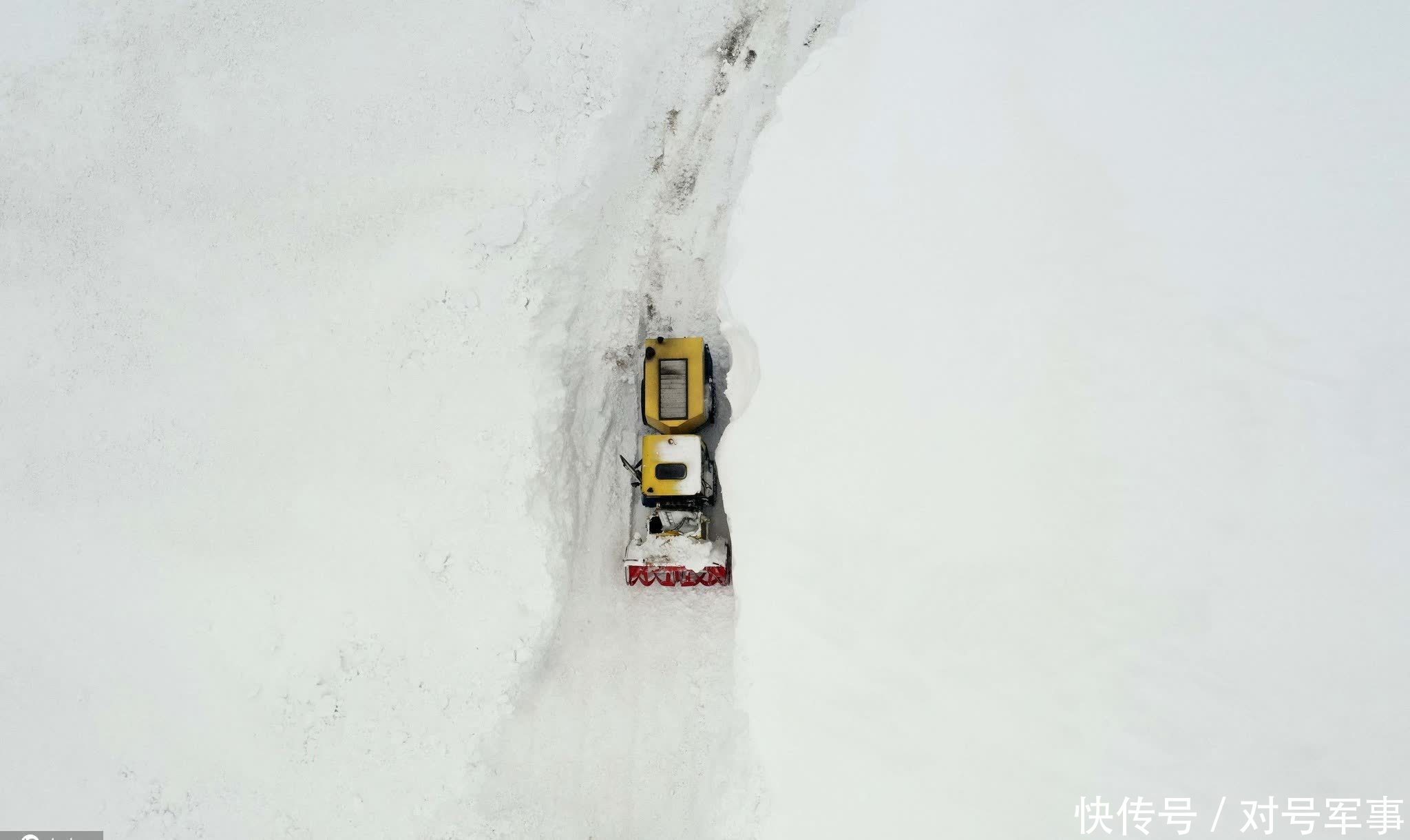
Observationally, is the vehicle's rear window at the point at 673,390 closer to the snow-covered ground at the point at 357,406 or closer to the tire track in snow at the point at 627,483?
the tire track in snow at the point at 627,483

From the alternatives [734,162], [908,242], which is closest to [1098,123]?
[908,242]

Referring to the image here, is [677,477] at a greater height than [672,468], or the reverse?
[672,468]

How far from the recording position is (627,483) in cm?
1428

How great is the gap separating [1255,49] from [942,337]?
6199 mm

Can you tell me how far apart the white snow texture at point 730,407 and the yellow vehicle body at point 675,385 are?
0.84 metres

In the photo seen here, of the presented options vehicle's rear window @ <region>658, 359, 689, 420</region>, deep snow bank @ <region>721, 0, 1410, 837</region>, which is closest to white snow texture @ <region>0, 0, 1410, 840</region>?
deep snow bank @ <region>721, 0, 1410, 837</region>

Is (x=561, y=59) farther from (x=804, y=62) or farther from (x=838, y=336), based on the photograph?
(x=838, y=336)

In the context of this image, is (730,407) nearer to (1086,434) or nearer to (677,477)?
(677,477)

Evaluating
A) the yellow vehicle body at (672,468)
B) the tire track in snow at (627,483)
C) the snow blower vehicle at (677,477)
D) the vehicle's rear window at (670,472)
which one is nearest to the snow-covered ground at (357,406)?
the tire track in snow at (627,483)

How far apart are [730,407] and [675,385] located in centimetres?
124

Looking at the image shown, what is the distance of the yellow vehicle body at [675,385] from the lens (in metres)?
13.2

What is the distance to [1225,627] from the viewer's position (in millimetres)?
9961

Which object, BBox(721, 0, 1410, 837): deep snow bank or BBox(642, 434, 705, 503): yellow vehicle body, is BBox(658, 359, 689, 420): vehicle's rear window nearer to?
BBox(642, 434, 705, 503): yellow vehicle body

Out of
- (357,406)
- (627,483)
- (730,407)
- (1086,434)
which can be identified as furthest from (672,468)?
(1086,434)
